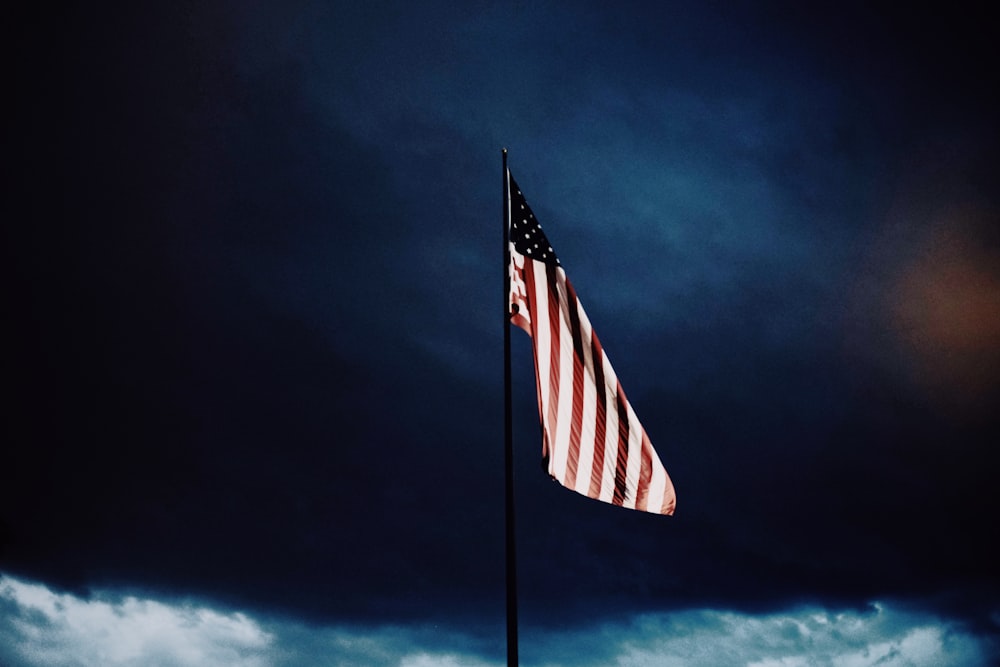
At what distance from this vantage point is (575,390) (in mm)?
11703

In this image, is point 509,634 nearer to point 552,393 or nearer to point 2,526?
point 552,393

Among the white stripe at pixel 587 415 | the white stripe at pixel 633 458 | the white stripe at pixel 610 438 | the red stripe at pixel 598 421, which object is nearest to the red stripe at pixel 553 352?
the white stripe at pixel 587 415

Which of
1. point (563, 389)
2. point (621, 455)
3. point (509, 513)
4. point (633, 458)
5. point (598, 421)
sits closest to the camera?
point (509, 513)

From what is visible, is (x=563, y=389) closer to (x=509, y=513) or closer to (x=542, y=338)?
(x=542, y=338)

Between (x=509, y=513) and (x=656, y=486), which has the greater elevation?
(x=656, y=486)

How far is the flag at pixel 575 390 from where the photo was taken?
1132 centimetres

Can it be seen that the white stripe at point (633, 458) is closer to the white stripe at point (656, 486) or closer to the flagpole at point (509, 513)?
the white stripe at point (656, 486)

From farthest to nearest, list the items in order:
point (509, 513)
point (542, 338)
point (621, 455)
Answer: point (621, 455) → point (542, 338) → point (509, 513)

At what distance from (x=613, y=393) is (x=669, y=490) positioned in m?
2.02

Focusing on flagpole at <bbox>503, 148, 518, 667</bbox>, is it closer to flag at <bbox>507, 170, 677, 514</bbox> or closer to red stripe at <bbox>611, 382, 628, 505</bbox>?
flag at <bbox>507, 170, 677, 514</bbox>

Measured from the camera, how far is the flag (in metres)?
11.3

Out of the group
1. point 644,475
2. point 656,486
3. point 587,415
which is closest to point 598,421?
point 587,415

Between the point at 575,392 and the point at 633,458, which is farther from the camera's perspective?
the point at 633,458

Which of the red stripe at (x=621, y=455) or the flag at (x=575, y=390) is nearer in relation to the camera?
the flag at (x=575, y=390)
